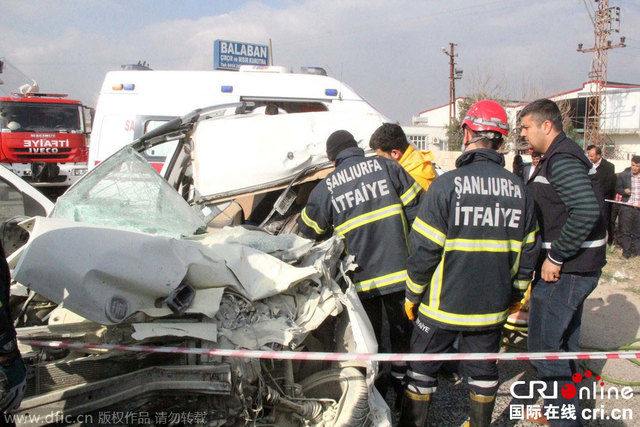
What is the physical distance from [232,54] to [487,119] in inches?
261

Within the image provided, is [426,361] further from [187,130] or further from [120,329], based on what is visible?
[187,130]

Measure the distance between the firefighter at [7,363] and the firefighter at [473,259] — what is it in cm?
188

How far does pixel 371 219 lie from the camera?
3131mm

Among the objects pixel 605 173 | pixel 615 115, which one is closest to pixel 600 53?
pixel 615 115

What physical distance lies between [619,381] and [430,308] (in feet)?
6.84

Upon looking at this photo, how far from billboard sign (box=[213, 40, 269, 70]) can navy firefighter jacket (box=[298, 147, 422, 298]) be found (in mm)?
5638

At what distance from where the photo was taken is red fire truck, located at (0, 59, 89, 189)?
13555 mm

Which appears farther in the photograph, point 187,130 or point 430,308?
point 187,130

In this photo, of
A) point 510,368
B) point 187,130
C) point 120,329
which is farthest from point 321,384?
point 187,130

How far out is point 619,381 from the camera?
374 centimetres

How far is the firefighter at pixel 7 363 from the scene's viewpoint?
184cm

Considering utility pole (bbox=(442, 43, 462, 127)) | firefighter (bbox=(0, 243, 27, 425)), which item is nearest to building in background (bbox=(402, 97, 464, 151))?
utility pole (bbox=(442, 43, 462, 127))

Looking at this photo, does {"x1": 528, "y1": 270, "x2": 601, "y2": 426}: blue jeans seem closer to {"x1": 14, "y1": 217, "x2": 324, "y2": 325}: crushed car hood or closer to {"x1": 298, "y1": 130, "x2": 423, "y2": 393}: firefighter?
{"x1": 298, "y1": 130, "x2": 423, "y2": 393}: firefighter

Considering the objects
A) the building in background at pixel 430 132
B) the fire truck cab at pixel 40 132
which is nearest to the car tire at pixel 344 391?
the fire truck cab at pixel 40 132
